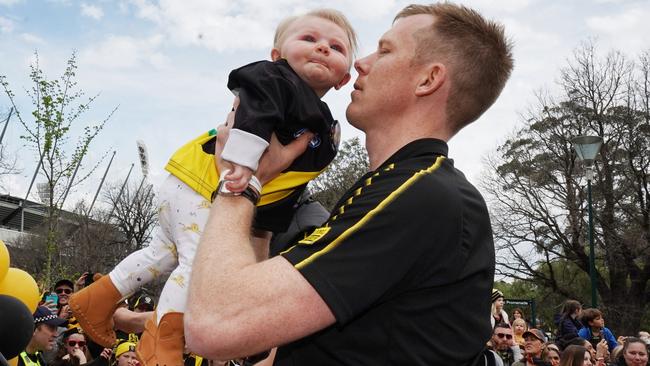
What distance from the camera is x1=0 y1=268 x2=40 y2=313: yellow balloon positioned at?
17.8 ft

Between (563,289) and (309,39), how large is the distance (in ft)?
116

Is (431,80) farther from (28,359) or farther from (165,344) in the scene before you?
(28,359)

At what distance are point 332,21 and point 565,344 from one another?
8956 millimetres

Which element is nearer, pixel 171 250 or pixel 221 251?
pixel 221 251

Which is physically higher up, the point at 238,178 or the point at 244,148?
the point at 244,148

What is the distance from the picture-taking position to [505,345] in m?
9.63

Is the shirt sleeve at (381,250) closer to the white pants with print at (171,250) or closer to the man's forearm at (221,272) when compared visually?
the man's forearm at (221,272)

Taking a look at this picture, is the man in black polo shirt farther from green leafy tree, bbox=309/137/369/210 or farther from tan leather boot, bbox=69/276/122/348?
green leafy tree, bbox=309/137/369/210

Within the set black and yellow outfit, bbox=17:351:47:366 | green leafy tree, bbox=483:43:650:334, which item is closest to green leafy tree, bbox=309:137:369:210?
green leafy tree, bbox=483:43:650:334

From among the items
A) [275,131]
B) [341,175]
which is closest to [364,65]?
[275,131]

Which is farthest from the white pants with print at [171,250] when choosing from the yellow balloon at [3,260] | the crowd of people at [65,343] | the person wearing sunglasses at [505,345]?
the person wearing sunglasses at [505,345]

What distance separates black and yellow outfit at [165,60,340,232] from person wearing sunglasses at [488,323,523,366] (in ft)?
24.6

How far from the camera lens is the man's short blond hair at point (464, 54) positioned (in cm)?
226

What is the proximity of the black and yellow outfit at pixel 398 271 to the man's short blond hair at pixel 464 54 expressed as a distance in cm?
45
